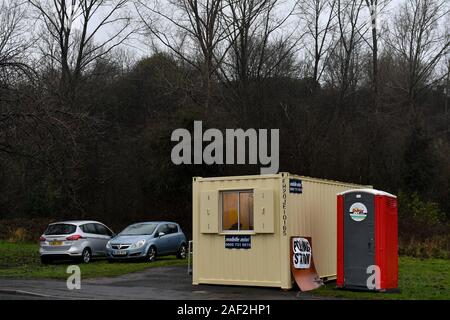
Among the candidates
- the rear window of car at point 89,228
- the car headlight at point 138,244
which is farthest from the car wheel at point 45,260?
the car headlight at point 138,244

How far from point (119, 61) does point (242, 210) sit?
42.5 metres

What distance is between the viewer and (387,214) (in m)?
15.3

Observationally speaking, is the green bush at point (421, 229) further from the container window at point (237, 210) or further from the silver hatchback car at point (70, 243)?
the container window at point (237, 210)

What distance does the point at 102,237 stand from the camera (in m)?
27.1

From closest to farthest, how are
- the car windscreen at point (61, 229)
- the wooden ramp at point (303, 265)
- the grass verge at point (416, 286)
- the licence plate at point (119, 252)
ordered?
the grass verge at point (416, 286), the wooden ramp at point (303, 265), the licence plate at point (119, 252), the car windscreen at point (61, 229)

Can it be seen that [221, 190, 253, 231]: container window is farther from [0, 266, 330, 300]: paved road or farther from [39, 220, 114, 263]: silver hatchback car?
[39, 220, 114, 263]: silver hatchback car

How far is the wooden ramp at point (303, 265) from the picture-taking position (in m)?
15.7

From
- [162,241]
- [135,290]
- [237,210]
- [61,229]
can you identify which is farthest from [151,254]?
[237,210]

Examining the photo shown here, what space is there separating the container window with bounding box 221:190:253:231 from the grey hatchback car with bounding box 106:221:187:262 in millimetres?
9356

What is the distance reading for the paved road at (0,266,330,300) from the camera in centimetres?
1458

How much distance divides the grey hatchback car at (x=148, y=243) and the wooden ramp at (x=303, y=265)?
33.9 feet

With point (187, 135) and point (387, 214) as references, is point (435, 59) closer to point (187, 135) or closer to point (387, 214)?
point (187, 135)

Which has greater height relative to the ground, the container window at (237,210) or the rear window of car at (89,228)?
the container window at (237,210)

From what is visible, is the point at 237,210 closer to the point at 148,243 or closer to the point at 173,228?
the point at 148,243
